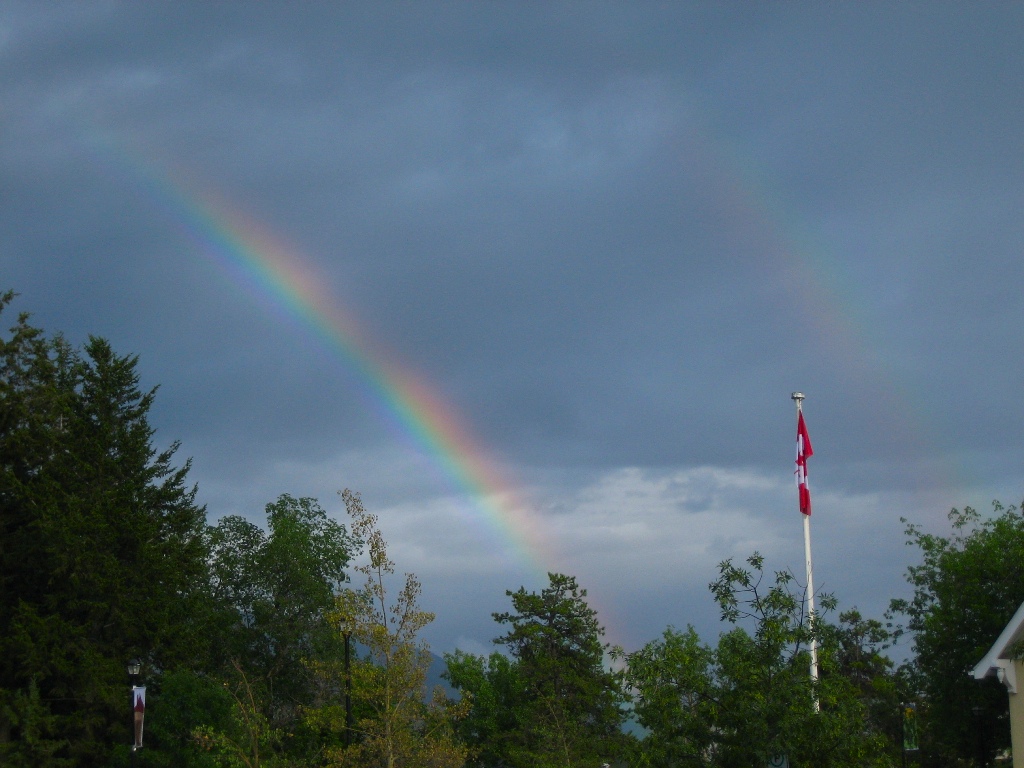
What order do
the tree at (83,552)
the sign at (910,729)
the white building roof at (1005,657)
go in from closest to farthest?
the white building roof at (1005,657), the sign at (910,729), the tree at (83,552)

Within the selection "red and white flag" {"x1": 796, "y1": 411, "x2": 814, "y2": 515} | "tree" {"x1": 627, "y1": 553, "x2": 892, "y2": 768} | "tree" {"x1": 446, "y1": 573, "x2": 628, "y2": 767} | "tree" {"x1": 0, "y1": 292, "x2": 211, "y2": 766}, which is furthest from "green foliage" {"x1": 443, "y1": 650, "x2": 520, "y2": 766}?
"tree" {"x1": 627, "y1": 553, "x2": 892, "y2": 768}

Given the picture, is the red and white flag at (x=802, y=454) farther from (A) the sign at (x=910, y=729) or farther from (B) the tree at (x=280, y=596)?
(B) the tree at (x=280, y=596)

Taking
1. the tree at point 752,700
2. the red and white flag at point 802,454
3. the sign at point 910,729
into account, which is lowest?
the sign at point 910,729

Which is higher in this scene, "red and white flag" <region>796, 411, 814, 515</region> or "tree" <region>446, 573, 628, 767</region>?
"red and white flag" <region>796, 411, 814, 515</region>

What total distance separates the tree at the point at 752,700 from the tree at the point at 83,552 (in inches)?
1622

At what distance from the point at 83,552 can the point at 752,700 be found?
148 feet

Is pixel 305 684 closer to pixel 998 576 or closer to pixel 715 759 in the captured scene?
pixel 998 576

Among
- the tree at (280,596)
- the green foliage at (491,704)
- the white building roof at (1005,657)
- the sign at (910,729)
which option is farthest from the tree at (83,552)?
the white building roof at (1005,657)

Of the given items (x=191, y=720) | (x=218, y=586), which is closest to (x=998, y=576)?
(x=191, y=720)

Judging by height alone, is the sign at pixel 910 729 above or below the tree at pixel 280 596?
below

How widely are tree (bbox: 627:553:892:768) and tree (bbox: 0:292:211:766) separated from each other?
41.2m

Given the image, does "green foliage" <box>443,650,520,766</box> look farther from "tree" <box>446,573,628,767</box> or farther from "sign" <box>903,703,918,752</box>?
"sign" <box>903,703,918,752</box>

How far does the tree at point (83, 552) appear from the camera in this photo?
174ft

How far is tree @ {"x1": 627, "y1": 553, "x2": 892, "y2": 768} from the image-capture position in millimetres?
17391
